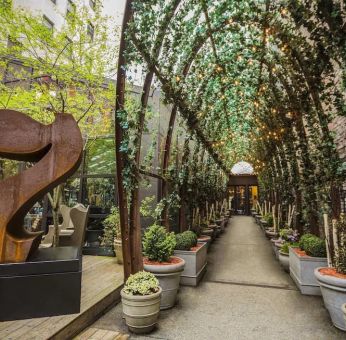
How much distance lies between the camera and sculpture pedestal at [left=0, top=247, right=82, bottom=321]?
2822 millimetres

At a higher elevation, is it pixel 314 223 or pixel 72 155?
pixel 72 155

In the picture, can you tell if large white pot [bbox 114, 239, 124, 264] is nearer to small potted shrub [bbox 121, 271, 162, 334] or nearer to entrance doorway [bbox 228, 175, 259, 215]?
small potted shrub [bbox 121, 271, 162, 334]

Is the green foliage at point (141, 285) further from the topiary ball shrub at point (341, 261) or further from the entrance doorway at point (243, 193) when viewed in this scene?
the entrance doorway at point (243, 193)

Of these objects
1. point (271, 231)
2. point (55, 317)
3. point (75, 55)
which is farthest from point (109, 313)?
point (271, 231)

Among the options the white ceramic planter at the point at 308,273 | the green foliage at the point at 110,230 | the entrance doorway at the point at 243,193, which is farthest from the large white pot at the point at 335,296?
the entrance doorway at the point at 243,193

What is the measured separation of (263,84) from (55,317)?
6.51 m

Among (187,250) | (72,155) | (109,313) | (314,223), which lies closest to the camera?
(72,155)

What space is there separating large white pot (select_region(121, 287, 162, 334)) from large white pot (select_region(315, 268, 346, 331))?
2096 millimetres

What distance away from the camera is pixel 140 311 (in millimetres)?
3215

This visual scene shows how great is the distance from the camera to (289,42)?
14.9 feet

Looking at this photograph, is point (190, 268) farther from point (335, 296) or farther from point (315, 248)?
point (335, 296)

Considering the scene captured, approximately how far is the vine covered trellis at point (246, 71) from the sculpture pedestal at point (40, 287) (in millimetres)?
1014

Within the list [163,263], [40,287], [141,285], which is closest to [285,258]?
[163,263]

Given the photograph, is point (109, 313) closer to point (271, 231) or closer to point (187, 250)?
point (187, 250)
